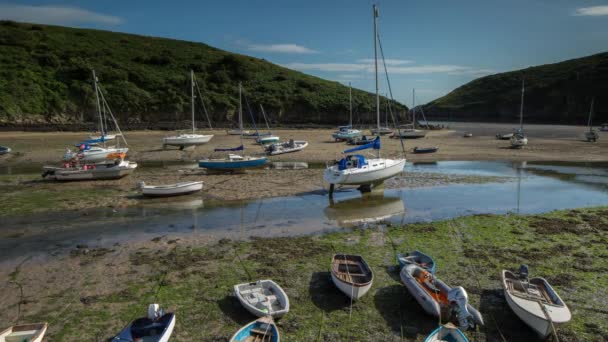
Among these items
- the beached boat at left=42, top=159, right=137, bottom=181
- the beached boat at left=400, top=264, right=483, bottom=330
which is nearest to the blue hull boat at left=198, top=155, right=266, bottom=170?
the beached boat at left=42, top=159, right=137, bottom=181

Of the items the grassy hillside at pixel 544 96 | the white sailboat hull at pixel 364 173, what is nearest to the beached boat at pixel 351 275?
the white sailboat hull at pixel 364 173

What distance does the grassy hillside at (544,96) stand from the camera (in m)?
123

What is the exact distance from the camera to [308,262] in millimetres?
14062

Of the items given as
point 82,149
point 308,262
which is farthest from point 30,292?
point 82,149

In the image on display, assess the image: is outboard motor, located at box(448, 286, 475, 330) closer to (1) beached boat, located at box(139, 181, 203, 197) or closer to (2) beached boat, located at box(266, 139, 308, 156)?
(1) beached boat, located at box(139, 181, 203, 197)

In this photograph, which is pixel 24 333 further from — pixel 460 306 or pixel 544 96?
pixel 544 96

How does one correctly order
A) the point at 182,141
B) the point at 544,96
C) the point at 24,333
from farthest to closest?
the point at 544,96
the point at 182,141
the point at 24,333

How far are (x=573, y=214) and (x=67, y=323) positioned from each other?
21151 mm

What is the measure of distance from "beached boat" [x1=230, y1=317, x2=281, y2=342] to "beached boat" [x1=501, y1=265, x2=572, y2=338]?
19.2 feet

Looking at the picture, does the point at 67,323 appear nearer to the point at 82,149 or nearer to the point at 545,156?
the point at 82,149

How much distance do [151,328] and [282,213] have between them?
12.2 m

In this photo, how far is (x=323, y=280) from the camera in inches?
497

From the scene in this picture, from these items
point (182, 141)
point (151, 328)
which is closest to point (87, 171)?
point (182, 141)

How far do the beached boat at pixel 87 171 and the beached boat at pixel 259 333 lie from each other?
23.7 metres
